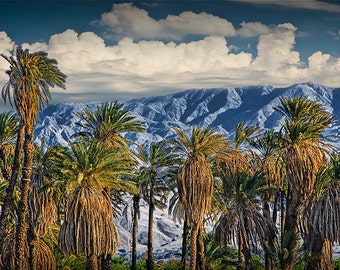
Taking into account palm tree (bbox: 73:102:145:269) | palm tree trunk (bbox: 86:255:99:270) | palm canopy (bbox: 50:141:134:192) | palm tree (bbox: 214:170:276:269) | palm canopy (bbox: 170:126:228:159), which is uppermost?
palm tree (bbox: 73:102:145:269)

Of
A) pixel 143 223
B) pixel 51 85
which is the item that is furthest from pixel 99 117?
pixel 143 223

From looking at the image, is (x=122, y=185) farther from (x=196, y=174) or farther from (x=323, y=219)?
(x=323, y=219)

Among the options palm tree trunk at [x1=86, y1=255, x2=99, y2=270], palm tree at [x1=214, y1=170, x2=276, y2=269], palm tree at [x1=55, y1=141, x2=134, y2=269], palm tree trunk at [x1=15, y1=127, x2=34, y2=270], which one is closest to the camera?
palm tree trunk at [x1=15, y1=127, x2=34, y2=270]

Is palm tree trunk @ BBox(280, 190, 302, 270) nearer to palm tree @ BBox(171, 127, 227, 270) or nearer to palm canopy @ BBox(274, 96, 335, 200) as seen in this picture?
palm canopy @ BBox(274, 96, 335, 200)

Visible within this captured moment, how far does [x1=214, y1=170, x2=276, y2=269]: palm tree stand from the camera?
2986cm

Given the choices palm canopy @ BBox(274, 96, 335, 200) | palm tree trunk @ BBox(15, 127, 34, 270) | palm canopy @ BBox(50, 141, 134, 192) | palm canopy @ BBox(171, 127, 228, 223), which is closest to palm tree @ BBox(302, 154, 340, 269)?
palm canopy @ BBox(274, 96, 335, 200)

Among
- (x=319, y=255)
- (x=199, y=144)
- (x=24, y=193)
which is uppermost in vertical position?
(x=199, y=144)

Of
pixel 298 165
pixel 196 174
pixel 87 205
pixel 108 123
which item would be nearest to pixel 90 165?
pixel 87 205

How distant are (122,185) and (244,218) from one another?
905cm

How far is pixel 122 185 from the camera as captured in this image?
29188mm

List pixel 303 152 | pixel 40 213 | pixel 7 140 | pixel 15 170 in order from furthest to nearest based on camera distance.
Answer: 1. pixel 7 140
2. pixel 303 152
3. pixel 40 213
4. pixel 15 170

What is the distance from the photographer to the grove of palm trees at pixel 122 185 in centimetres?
2613

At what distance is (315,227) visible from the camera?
28.9 m

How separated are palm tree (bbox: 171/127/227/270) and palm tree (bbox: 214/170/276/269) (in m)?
1.73
